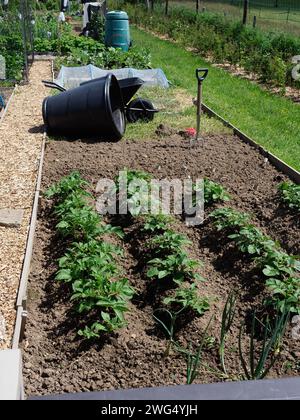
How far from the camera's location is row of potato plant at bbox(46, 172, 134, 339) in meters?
3.59

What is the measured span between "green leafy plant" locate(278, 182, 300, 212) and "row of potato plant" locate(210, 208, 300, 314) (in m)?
0.59

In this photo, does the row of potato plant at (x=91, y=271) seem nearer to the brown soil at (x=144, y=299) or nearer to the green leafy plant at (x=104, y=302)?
the green leafy plant at (x=104, y=302)

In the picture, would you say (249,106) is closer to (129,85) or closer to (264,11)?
(129,85)

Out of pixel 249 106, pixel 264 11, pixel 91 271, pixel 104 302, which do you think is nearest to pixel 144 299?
pixel 91 271

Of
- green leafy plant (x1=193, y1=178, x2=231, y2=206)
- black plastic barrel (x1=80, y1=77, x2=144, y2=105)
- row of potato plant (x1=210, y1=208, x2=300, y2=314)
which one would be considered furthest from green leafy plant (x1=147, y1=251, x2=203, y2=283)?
black plastic barrel (x1=80, y1=77, x2=144, y2=105)

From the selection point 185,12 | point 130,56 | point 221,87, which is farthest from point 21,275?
point 185,12

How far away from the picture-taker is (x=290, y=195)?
5.60m

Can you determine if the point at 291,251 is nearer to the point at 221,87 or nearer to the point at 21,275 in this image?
the point at 21,275

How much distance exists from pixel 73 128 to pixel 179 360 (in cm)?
548

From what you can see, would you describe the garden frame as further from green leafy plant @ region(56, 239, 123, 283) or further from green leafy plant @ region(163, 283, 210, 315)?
green leafy plant @ region(56, 239, 123, 283)

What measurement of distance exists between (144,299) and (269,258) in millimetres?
1038

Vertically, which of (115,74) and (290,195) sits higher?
(115,74)

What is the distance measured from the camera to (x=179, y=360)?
3424mm
